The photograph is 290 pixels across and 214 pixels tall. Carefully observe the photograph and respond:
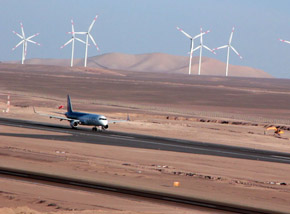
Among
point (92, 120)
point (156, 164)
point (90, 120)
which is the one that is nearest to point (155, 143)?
point (92, 120)

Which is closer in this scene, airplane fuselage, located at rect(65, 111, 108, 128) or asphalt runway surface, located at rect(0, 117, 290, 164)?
asphalt runway surface, located at rect(0, 117, 290, 164)

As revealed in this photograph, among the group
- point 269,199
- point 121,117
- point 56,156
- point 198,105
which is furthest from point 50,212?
point 198,105

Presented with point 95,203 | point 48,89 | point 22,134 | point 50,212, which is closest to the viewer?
point 50,212

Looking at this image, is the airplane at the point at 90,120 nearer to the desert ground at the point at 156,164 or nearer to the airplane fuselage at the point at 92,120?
the airplane fuselage at the point at 92,120

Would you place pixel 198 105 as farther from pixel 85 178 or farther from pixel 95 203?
pixel 95 203

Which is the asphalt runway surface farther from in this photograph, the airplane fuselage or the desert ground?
the desert ground

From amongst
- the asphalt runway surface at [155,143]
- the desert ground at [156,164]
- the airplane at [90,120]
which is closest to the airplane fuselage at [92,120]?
the airplane at [90,120]

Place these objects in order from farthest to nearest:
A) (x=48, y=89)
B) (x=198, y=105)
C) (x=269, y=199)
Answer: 1. (x=48, y=89)
2. (x=198, y=105)
3. (x=269, y=199)

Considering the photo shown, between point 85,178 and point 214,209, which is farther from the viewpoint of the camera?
point 85,178

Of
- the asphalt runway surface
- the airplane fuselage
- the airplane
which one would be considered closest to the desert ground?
the asphalt runway surface
